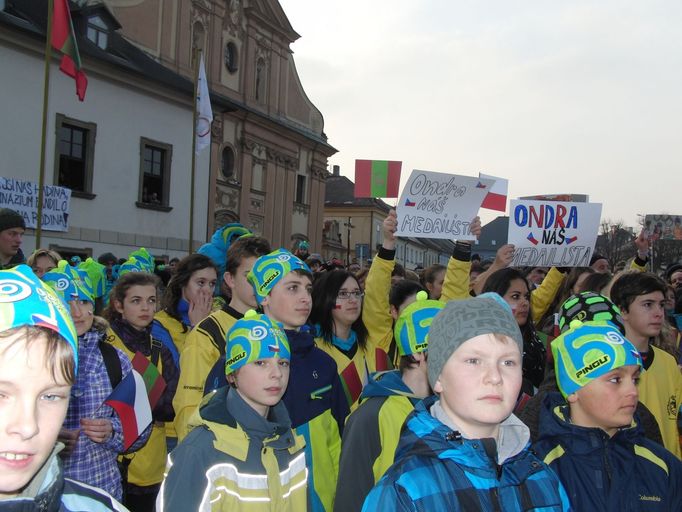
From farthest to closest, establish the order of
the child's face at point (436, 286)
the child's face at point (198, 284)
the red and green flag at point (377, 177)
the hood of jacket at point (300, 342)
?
the child's face at point (436, 286) → the red and green flag at point (377, 177) → the child's face at point (198, 284) → the hood of jacket at point (300, 342)

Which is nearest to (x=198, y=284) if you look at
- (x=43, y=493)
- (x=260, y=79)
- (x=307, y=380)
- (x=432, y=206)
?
(x=307, y=380)

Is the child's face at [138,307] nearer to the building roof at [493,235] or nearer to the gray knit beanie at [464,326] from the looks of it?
the gray knit beanie at [464,326]

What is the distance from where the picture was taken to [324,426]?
12.3ft

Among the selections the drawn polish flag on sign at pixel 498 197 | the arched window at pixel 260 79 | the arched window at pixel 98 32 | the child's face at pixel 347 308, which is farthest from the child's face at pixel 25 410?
the arched window at pixel 260 79

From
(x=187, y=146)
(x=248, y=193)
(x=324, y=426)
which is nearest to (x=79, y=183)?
(x=187, y=146)

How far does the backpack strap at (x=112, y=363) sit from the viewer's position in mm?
3757

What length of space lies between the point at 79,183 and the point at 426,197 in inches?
734

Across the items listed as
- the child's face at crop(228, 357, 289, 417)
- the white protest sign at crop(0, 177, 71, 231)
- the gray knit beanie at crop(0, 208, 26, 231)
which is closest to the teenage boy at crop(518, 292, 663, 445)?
the child's face at crop(228, 357, 289, 417)

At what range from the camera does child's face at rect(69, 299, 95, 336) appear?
12.8ft

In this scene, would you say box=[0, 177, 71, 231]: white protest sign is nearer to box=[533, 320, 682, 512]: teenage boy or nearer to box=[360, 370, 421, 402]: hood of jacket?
box=[360, 370, 421, 402]: hood of jacket

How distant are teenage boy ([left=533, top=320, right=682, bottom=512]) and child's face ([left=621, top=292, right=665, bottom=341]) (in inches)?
48.2

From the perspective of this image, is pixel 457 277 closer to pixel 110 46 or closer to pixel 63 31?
pixel 63 31

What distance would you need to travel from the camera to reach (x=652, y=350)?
4.27m

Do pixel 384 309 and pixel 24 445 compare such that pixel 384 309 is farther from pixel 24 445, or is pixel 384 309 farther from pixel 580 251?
pixel 24 445
